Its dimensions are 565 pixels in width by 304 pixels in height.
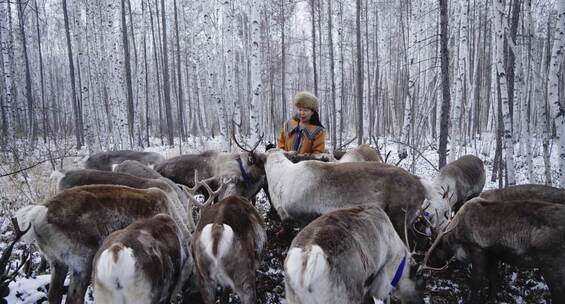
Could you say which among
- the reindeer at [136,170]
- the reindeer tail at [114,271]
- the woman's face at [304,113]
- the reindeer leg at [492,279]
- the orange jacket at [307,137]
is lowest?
the reindeer leg at [492,279]

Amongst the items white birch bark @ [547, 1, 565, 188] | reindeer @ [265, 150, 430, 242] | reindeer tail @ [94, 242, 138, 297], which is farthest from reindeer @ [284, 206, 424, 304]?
white birch bark @ [547, 1, 565, 188]

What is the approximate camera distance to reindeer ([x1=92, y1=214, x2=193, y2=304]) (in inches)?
108

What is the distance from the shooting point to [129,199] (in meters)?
4.16

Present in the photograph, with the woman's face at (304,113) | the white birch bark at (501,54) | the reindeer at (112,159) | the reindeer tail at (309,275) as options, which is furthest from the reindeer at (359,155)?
the reindeer at (112,159)

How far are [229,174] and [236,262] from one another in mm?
3386

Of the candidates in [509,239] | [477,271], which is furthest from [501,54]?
[477,271]

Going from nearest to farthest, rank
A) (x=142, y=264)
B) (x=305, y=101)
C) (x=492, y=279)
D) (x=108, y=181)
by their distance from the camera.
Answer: (x=142, y=264) → (x=492, y=279) → (x=108, y=181) → (x=305, y=101)

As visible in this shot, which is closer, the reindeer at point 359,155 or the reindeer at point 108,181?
the reindeer at point 108,181

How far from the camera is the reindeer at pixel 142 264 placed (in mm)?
2748

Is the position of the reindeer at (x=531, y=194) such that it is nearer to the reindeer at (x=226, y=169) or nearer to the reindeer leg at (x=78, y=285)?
the reindeer at (x=226, y=169)

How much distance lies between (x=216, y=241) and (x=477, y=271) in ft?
9.49

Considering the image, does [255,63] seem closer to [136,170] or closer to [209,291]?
[136,170]

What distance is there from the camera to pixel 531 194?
515 centimetres

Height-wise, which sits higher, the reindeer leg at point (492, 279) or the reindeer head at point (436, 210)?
the reindeer head at point (436, 210)
